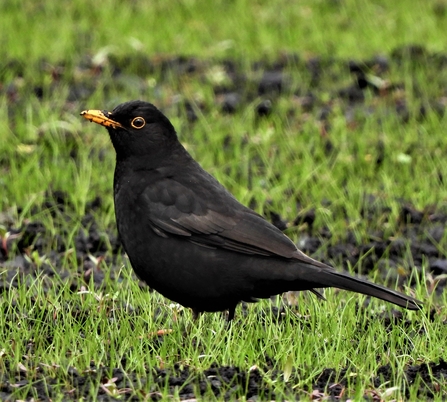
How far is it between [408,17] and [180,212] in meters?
8.18

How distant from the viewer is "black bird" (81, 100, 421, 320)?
18.2 ft

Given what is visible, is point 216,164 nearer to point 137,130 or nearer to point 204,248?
point 137,130

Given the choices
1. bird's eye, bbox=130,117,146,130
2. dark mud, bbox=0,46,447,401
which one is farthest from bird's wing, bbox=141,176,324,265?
dark mud, bbox=0,46,447,401

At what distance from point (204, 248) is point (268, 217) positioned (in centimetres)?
228

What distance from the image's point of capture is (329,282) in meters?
5.42

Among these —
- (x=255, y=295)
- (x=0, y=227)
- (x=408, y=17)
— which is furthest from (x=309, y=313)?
(x=408, y=17)

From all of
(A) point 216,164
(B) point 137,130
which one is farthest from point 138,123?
(A) point 216,164

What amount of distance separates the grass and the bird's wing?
0.44 meters

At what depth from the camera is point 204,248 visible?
5.68 meters

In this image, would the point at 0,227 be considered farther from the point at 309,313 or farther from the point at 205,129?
the point at 205,129

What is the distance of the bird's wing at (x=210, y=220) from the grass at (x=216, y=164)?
1.44 feet

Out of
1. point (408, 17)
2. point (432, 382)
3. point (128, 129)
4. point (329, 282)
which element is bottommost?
point (432, 382)

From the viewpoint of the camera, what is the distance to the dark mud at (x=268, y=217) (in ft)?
16.2

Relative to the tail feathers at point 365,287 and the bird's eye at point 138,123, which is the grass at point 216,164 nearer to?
the tail feathers at point 365,287
